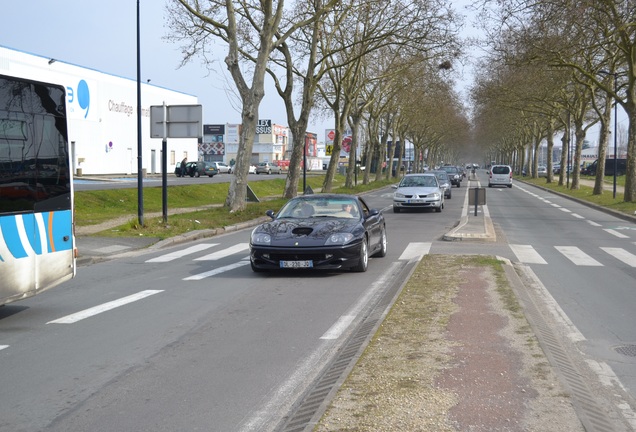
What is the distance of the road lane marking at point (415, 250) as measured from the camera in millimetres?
16062

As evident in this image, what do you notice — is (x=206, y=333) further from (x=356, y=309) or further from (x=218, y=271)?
(x=218, y=271)

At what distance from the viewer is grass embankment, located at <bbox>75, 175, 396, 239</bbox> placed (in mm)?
21906

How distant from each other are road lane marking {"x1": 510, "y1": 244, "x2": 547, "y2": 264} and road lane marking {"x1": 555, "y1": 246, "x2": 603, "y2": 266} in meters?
0.65

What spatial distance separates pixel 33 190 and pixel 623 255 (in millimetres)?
12695

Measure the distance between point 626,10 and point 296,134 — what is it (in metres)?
15.6

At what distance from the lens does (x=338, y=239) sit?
1280 cm

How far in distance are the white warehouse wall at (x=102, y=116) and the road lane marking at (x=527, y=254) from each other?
137 feet

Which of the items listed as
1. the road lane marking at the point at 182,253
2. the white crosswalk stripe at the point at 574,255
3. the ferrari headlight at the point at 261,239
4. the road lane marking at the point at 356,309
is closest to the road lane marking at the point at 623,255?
the white crosswalk stripe at the point at 574,255

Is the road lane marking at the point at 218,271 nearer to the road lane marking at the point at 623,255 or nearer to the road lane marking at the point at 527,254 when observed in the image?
the road lane marking at the point at 527,254

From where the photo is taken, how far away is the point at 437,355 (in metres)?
6.83

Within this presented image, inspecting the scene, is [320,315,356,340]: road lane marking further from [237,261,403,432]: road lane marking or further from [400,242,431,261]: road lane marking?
[400,242,431,261]: road lane marking

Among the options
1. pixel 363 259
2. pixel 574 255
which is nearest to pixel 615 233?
pixel 574 255

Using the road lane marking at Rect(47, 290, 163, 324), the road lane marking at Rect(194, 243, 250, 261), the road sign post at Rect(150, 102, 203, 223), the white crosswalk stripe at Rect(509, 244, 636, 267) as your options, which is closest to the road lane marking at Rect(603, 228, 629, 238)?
the white crosswalk stripe at Rect(509, 244, 636, 267)

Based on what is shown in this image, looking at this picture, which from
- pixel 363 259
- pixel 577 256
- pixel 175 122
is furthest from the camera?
pixel 175 122
